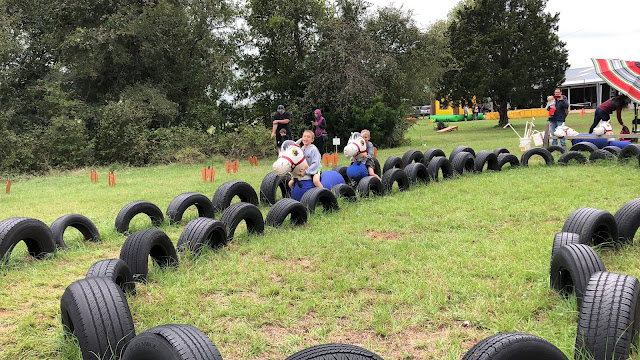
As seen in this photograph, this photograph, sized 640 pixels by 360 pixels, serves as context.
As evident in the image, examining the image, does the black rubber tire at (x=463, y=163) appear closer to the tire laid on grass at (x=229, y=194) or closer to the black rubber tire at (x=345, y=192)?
the black rubber tire at (x=345, y=192)

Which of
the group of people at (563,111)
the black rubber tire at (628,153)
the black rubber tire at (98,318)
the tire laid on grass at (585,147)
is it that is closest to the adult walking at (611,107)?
the group of people at (563,111)

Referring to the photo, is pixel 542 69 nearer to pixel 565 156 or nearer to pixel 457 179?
pixel 565 156

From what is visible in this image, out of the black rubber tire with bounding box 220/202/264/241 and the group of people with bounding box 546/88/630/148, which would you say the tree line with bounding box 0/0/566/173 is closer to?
the group of people with bounding box 546/88/630/148

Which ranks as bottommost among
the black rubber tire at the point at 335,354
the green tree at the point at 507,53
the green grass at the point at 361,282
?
the green grass at the point at 361,282

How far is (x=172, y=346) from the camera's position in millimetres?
2375

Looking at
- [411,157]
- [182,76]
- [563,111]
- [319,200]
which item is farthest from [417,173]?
[182,76]

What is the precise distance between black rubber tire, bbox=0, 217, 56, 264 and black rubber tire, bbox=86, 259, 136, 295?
1.76m

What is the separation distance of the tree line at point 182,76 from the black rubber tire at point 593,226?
45.4 ft

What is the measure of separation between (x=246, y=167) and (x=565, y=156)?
366 inches

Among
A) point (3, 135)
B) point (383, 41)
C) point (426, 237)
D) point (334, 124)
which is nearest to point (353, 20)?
point (383, 41)

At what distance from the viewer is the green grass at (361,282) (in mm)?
3365

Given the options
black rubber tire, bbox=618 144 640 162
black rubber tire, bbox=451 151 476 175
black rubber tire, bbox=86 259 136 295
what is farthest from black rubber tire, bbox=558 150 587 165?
black rubber tire, bbox=86 259 136 295

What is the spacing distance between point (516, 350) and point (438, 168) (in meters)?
8.02

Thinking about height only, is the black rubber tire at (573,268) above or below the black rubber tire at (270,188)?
below
